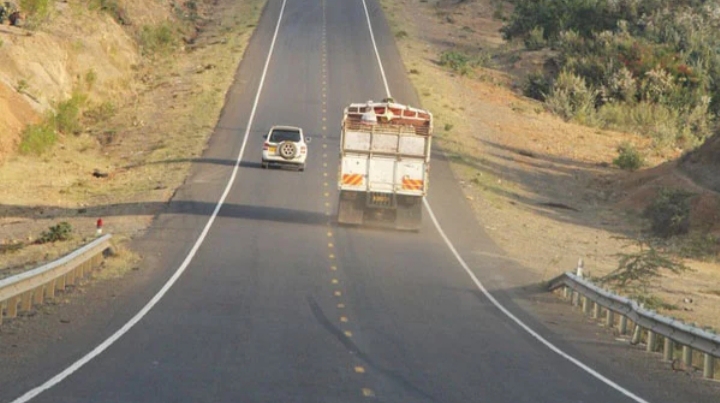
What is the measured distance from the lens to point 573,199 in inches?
1909

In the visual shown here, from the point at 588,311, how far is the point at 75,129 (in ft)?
122

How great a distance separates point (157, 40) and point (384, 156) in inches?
1756

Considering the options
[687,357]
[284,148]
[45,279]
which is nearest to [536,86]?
[284,148]

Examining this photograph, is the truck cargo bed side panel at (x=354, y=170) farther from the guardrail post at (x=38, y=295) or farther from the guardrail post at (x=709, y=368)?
the guardrail post at (x=709, y=368)

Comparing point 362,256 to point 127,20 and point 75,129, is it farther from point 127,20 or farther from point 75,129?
point 127,20

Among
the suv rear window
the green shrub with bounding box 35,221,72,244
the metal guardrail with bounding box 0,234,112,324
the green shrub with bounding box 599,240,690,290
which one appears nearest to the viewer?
the metal guardrail with bounding box 0,234,112,324

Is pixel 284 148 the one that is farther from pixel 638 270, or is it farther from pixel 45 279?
pixel 45 279

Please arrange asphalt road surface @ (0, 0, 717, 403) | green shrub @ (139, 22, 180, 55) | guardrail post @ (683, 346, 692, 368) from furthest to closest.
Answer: green shrub @ (139, 22, 180, 55)
guardrail post @ (683, 346, 692, 368)
asphalt road surface @ (0, 0, 717, 403)

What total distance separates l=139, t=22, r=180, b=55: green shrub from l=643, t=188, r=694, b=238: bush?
39.6 m

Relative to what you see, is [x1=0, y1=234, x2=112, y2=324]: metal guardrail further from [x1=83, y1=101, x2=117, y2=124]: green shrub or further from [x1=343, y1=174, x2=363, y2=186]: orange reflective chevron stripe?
[x1=83, y1=101, x2=117, y2=124]: green shrub

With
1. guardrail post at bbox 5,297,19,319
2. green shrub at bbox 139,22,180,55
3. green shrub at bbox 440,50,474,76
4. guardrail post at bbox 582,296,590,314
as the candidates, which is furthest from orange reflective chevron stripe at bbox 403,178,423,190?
green shrub at bbox 139,22,180,55

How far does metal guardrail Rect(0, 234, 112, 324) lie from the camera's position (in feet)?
61.5

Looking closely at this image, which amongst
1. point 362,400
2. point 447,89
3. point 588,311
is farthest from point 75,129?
point 362,400

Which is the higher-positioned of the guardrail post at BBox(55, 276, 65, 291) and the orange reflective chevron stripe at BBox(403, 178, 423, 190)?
the orange reflective chevron stripe at BBox(403, 178, 423, 190)
